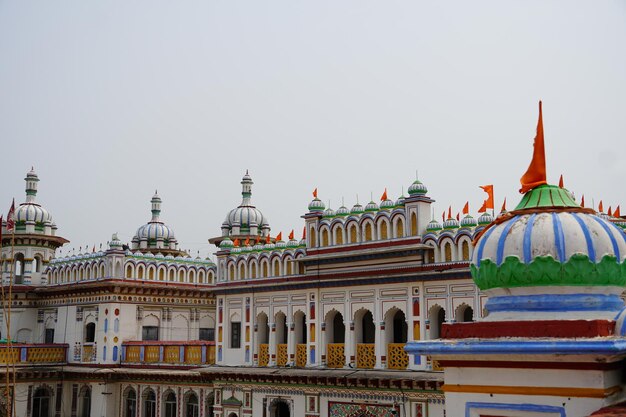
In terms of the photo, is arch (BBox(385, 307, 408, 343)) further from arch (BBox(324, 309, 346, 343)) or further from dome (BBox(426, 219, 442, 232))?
dome (BBox(426, 219, 442, 232))

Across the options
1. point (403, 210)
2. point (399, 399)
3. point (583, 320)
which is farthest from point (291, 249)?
point (583, 320)

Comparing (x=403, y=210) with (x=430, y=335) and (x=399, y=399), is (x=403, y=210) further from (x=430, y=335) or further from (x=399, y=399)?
(x=399, y=399)

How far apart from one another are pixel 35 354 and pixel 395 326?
46.1 ft

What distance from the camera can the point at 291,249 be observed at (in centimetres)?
2112

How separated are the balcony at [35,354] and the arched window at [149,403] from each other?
12.4 feet

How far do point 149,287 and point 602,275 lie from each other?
72.4 feet

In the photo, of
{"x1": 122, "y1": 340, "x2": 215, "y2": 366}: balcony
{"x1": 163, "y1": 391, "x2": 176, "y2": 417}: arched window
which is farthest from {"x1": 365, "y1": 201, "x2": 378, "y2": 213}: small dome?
{"x1": 163, "y1": 391, "x2": 176, "y2": 417}: arched window

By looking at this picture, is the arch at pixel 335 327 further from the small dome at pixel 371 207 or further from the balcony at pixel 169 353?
the balcony at pixel 169 353

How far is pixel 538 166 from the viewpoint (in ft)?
25.4

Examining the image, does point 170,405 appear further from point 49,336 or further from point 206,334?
point 49,336

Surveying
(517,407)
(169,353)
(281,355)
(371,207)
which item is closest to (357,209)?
(371,207)

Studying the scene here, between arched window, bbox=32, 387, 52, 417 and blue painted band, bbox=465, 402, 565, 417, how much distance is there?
2383 cm

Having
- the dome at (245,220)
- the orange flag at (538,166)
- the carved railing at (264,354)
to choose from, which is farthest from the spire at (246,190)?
the orange flag at (538,166)

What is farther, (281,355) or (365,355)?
(281,355)
